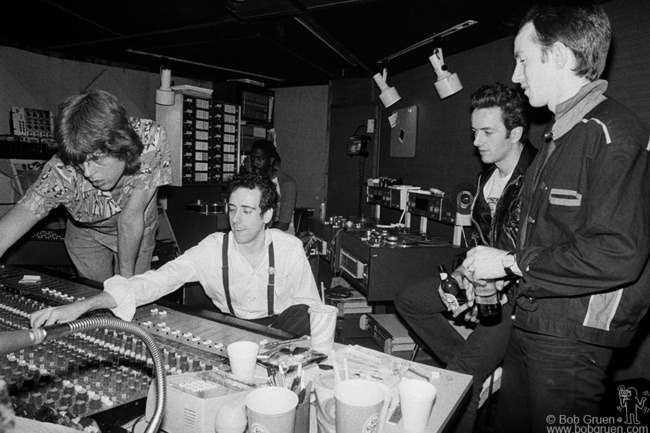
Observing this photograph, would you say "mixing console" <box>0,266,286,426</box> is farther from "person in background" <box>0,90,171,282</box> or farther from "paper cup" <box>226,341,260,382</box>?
"person in background" <box>0,90,171,282</box>

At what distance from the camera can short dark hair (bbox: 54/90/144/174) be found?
1912 millimetres

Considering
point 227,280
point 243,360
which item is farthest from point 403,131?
point 243,360

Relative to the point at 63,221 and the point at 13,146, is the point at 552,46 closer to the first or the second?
the point at 63,221

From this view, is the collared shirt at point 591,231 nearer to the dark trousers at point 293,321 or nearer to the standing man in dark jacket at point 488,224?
the standing man in dark jacket at point 488,224

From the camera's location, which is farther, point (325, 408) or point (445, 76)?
point (445, 76)

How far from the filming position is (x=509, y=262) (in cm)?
142

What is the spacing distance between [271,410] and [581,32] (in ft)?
4.55

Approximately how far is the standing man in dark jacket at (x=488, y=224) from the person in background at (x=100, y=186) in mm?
1547

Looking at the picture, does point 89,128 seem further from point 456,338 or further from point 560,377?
point 456,338

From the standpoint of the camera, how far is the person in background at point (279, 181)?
488cm

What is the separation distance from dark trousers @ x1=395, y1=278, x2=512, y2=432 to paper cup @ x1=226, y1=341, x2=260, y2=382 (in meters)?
1.34

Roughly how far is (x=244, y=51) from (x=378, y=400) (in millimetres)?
4272

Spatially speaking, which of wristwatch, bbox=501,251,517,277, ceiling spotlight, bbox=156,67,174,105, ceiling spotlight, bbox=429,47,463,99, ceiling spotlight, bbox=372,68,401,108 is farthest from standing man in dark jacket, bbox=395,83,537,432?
ceiling spotlight, bbox=156,67,174,105

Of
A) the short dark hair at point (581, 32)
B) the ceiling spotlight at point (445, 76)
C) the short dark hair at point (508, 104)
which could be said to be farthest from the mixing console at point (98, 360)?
the ceiling spotlight at point (445, 76)
